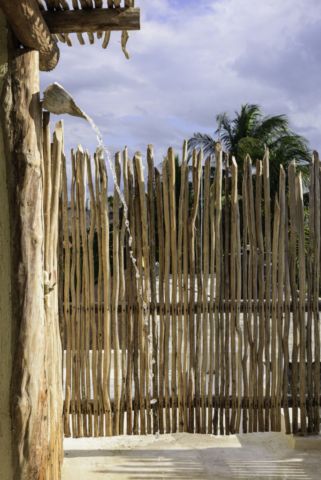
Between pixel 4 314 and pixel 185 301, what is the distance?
4.51ft

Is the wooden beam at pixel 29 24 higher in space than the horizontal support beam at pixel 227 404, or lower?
higher

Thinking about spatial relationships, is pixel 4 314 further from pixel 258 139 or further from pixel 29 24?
pixel 258 139

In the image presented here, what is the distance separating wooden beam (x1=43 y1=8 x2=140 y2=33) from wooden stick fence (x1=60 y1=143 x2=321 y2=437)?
2.98 ft

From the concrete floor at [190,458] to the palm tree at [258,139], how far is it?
13.4 metres

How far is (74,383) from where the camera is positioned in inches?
163

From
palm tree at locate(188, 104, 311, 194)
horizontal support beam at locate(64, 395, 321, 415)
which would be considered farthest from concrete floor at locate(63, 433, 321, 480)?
palm tree at locate(188, 104, 311, 194)

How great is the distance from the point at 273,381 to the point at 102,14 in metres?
2.48

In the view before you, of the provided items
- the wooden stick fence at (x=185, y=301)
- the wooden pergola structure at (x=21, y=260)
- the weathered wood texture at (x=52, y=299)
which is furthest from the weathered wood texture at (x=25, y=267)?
the wooden stick fence at (x=185, y=301)

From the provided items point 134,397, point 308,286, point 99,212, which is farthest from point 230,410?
point 99,212

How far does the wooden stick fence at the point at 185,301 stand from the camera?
160 inches

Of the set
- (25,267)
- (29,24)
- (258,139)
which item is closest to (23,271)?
(25,267)

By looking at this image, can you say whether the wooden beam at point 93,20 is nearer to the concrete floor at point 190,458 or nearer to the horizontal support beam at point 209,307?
the horizontal support beam at point 209,307

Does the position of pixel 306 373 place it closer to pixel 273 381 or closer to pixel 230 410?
pixel 273 381

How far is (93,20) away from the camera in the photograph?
327 cm
